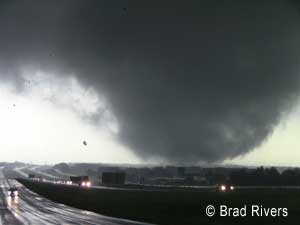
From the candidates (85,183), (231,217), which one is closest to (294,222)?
(231,217)

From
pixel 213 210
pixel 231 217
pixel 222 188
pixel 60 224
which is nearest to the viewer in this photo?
pixel 60 224

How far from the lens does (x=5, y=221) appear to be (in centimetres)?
5316

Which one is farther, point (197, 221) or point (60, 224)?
point (197, 221)

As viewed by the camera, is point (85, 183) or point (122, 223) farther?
point (85, 183)

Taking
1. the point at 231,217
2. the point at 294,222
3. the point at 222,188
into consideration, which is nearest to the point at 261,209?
the point at 231,217

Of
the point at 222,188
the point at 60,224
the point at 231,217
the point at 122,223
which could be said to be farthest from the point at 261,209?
the point at 222,188

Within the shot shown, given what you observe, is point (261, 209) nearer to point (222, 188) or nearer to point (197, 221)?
point (197, 221)

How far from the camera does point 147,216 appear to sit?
62.3m

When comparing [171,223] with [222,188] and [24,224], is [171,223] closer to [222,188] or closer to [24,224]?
[24,224]

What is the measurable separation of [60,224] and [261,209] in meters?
36.0

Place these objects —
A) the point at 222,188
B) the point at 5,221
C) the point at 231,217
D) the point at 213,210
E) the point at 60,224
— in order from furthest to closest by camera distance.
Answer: the point at 222,188 → the point at 213,210 → the point at 231,217 → the point at 5,221 → the point at 60,224

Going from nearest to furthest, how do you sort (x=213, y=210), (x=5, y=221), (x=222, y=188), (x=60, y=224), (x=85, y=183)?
(x=60, y=224) < (x=5, y=221) < (x=213, y=210) < (x=222, y=188) < (x=85, y=183)

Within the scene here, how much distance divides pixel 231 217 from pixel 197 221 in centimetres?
593

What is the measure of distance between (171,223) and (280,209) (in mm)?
25802
